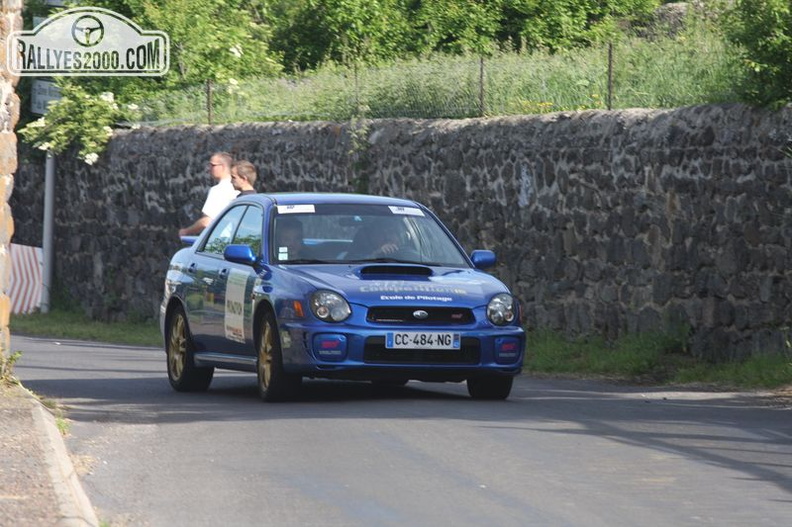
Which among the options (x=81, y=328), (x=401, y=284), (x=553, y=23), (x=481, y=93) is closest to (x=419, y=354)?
(x=401, y=284)

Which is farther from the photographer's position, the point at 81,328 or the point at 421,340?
the point at 81,328

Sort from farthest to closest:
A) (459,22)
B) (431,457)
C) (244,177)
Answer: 1. (459,22)
2. (244,177)
3. (431,457)

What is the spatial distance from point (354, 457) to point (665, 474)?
5.48 ft

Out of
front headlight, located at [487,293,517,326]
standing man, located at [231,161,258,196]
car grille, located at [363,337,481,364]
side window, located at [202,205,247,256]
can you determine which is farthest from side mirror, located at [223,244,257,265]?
standing man, located at [231,161,258,196]

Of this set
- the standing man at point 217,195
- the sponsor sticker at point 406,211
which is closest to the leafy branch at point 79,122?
the standing man at point 217,195

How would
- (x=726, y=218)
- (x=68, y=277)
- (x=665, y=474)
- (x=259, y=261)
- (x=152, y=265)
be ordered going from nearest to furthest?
1. (x=665, y=474)
2. (x=259, y=261)
3. (x=726, y=218)
4. (x=152, y=265)
5. (x=68, y=277)

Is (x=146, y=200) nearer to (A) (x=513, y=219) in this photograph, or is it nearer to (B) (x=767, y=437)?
(A) (x=513, y=219)

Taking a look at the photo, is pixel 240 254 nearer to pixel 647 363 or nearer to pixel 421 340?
pixel 421 340

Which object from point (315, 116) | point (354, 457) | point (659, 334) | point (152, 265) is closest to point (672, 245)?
point (659, 334)

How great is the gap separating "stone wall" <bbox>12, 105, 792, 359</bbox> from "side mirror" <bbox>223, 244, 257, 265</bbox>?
464cm

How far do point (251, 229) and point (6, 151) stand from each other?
2058 mm

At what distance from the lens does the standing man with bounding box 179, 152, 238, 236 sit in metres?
16.3

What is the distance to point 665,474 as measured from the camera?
8.63 meters

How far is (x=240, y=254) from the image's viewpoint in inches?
481
